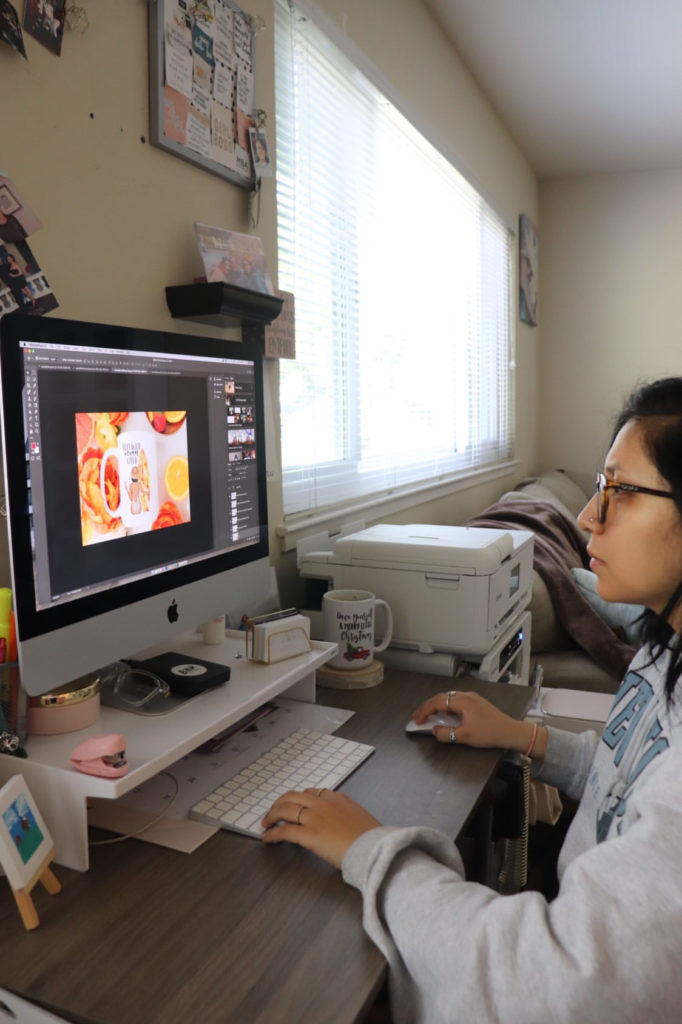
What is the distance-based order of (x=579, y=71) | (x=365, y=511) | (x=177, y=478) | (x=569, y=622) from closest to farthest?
1. (x=177, y=478)
2. (x=365, y=511)
3. (x=569, y=622)
4. (x=579, y=71)

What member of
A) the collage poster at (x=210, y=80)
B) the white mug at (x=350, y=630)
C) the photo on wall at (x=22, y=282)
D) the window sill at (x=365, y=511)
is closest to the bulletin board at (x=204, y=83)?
the collage poster at (x=210, y=80)

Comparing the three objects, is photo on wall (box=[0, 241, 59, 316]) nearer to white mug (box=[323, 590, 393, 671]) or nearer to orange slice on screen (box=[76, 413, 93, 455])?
orange slice on screen (box=[76, 413, 93, 455])

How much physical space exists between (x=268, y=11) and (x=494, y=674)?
1552mm

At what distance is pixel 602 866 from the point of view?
0.69m

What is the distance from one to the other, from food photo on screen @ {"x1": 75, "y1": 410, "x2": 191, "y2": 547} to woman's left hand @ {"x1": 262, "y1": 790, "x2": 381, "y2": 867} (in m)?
0.41

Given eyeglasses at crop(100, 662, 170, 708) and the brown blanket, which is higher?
eyeglasses at crop(100, 662, 170, 708)

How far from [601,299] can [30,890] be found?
195 inches

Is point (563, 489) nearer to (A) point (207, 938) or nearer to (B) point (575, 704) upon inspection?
(B) point (575, 704)

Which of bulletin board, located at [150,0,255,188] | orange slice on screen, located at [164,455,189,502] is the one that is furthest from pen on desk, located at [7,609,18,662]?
bulletin board, located at [150,0,255,188]

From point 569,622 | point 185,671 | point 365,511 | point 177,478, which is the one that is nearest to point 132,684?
point 185,671

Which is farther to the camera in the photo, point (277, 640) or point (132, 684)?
point (277, 640)

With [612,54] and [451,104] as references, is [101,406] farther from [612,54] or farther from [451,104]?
[612,54]

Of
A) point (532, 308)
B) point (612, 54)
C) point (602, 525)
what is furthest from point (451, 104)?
point (602, 525)

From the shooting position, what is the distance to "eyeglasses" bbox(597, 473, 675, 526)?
0.93 metres
